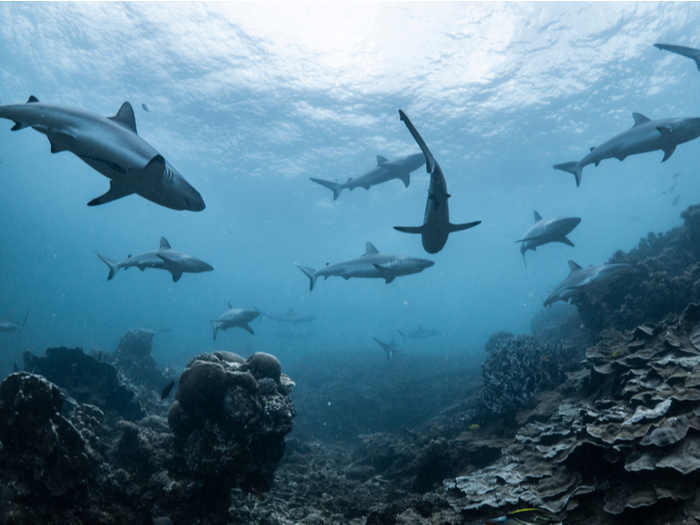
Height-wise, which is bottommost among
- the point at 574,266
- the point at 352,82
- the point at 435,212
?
the point at 435,212

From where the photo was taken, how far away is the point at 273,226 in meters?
61.0

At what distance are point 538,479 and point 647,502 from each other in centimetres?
153

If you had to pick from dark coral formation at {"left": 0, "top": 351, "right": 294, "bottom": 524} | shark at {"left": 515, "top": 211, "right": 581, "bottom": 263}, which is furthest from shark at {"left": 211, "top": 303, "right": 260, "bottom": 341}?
shark at {"left": 515, "top": 211, "right": 581, "bottom": 263}

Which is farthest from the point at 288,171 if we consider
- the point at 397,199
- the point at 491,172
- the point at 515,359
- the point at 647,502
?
the point at 647,502

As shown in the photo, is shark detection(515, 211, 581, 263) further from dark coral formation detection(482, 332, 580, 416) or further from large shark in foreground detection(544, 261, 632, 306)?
dark coral formation detection(482, 332, 580, 416)

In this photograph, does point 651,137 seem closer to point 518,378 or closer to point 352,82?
point 518,378

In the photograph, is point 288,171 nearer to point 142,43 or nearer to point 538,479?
point 142,43

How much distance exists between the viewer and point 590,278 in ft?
33.4

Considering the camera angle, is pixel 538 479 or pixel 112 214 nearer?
pixel 538 479

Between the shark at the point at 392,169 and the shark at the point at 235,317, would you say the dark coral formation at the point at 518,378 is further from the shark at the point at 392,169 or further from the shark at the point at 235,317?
the shark at the point at 235,317

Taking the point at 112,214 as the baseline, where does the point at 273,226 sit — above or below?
below

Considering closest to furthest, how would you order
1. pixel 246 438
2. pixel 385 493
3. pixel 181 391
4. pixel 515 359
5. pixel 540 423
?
pixel 246 438
pixel 181 391
pixel 540 423
pixel 385 493
pixel 515 359

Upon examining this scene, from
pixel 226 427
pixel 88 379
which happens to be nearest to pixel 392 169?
pixel 226 427

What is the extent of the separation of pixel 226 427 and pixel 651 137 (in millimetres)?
10617
